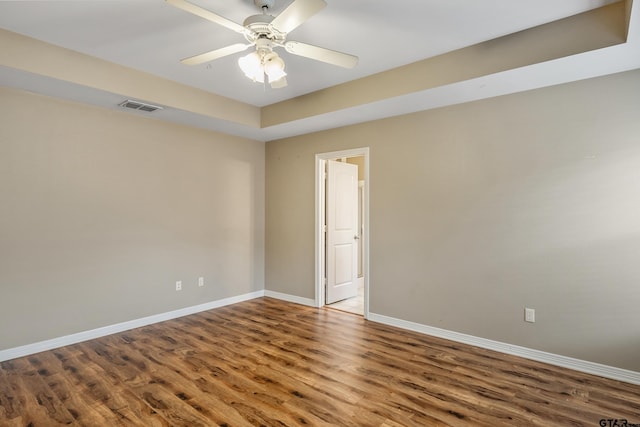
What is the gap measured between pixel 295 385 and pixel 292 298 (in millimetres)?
2499

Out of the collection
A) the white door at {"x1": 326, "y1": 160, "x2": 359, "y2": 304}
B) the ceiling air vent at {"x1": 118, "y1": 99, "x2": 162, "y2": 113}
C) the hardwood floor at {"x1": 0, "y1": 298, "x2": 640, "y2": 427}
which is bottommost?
the hardwood floor at {"x1": 0, "y1": 298, "x2": 640, "y2": 427}

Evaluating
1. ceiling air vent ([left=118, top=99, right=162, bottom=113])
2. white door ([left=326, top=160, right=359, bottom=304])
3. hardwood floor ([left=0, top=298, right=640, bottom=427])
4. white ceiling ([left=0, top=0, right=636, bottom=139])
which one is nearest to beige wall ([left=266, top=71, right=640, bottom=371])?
hardwood floor ([left=0, top=298, right=640, bottom=427])

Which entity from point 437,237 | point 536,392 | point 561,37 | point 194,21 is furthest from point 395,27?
point 536,392

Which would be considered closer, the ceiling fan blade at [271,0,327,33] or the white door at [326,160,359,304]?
the ceiling fan blade at [271,0,327,33]

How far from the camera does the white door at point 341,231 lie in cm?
495

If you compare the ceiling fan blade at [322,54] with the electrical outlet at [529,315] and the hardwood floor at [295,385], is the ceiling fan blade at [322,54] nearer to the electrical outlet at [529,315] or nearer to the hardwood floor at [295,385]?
the hardwood floor at [295,385]

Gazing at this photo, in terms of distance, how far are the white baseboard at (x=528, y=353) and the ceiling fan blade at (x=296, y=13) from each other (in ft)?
10.8

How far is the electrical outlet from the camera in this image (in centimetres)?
309

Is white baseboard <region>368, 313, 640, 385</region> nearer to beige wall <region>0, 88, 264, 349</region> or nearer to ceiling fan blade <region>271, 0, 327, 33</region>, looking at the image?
beige wall <region>0, 88, 264, 349</region>

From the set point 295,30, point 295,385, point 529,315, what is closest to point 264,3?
point 295,30

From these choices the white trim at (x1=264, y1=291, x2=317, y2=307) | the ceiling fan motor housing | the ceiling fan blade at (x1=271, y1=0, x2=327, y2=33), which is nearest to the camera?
the ceiling fan blade at (x1=271, y1=0, x2=327, y2=33)

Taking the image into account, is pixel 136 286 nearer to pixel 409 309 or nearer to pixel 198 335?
pixel 198 335

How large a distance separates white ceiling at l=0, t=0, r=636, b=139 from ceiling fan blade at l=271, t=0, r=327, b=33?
0.40m

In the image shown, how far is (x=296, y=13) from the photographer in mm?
1869
